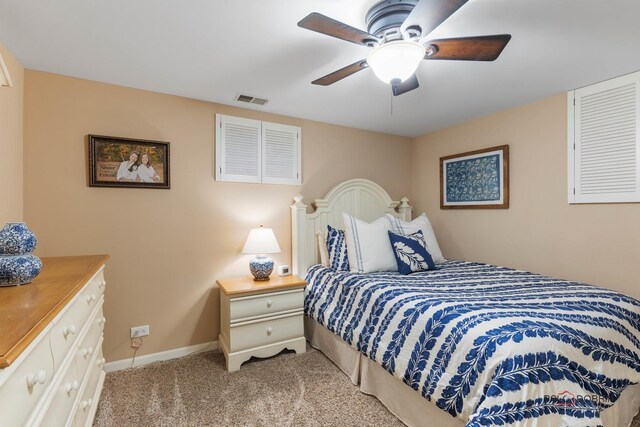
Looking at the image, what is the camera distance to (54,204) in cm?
219

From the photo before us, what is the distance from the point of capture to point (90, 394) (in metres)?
1.64

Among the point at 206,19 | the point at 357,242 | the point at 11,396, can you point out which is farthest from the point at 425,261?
the point at 11,396

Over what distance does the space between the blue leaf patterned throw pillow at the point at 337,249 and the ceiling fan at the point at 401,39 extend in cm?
169

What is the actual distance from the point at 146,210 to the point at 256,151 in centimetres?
109

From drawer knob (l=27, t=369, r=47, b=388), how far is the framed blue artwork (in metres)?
3.38

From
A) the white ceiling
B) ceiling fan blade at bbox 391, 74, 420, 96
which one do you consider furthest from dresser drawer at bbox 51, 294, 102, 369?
ceiling fan blade at bbox 391, 74, 420, 96

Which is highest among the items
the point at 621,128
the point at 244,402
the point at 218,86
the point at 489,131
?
the point at 218,86

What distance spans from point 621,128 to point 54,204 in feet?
13.7

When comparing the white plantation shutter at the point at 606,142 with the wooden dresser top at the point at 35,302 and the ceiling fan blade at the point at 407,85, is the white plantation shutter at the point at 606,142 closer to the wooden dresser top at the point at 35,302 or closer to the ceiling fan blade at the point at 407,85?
the ceiling fan blade at the point at 407,85

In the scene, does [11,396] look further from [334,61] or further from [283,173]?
[283,173]

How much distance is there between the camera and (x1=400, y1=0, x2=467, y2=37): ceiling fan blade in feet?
3.83

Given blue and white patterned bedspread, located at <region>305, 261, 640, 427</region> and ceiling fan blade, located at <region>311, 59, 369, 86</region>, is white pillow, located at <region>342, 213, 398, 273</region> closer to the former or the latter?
blue and white patterned bedspread, located at <region>305, 261, 640, 427</region>

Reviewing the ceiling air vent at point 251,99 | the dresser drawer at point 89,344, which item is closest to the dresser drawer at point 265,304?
the dresser drawer at point 89,344

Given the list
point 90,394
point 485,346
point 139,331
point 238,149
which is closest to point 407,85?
point 485,346
